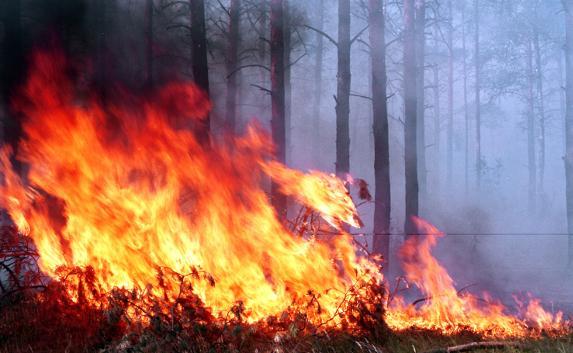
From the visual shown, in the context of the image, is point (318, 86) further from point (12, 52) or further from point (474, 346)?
point (474, 346)

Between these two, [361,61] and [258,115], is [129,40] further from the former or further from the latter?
[361,61]

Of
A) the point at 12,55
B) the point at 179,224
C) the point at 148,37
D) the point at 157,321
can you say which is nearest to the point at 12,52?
the point at 12,55

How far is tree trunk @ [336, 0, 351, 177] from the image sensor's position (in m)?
13.4

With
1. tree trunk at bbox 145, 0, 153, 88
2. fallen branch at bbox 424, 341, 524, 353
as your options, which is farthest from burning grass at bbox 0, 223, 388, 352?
tree trunk at bbox 145, 0, 153, 88

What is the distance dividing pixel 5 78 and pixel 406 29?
10.2 metres

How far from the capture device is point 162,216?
20.9 ft

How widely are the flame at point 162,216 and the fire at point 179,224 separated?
13mm

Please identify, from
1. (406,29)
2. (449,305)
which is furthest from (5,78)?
(406,29)

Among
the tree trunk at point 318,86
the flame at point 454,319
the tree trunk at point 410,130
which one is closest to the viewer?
the flame at point 454,319

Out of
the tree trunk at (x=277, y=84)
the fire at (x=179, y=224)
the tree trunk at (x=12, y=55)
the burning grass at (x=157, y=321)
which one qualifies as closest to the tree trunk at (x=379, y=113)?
the tree trunk at (x=277, y=84)

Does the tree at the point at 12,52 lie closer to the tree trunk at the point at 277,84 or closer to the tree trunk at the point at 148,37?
the tree trunk at the point at 148,37

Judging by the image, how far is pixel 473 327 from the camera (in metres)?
6.71

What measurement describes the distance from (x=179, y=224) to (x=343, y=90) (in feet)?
26.0

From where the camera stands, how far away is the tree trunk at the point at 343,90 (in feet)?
44.0
